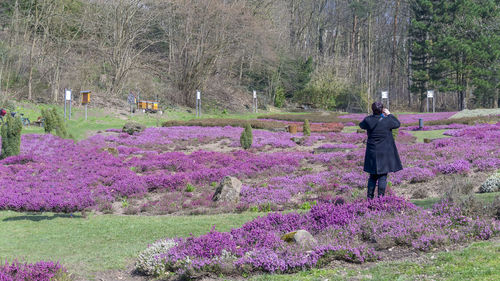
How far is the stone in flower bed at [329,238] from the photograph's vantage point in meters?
6.56

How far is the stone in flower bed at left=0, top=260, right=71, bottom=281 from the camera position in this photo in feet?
19.9

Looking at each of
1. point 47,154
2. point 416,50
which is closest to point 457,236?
point 47,154

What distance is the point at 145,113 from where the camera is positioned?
125 feet

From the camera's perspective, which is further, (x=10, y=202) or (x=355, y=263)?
(x=10, y=202)

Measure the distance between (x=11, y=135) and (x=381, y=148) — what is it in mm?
15489

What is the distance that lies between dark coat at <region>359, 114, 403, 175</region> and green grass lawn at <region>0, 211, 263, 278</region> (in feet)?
10.2

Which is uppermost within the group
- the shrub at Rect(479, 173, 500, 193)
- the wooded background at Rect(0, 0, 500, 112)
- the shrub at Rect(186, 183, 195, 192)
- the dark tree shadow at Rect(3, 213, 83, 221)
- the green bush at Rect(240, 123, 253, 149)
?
the wooded background at Rect(0, 0, 500, 112)

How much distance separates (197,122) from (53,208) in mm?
21242

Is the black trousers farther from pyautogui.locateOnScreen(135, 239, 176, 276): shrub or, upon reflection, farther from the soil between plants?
pyautogui.locateOnScreen(135, 239, 176, 276): shrub

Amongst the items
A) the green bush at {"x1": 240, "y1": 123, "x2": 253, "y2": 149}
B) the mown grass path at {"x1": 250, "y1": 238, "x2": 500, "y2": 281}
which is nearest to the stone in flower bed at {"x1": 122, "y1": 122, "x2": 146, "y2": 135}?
the green bush at {"x1": 240, "y1": 123, "x2": 253, "y2": 149}

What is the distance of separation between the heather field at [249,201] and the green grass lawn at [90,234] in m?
0.07

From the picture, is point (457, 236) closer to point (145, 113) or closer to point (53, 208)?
point (53, 208)

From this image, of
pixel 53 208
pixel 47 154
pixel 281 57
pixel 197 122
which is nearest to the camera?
pixel 53 208

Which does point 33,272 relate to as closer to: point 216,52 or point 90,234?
point 90,234
